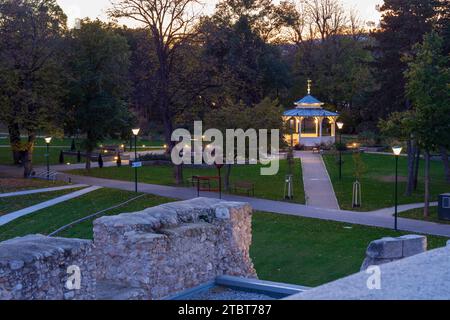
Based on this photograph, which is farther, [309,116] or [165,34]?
[309,116]

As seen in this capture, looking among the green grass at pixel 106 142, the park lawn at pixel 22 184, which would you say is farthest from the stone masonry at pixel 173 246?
the green grass at pixel 106 142

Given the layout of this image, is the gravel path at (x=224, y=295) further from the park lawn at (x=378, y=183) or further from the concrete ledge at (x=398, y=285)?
the park lawn at (x=378, y=183)

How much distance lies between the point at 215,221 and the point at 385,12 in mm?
21229

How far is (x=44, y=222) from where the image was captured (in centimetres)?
2288

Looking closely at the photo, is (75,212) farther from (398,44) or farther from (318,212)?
(398,44)

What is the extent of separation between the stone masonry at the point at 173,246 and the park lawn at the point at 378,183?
41.0 feet

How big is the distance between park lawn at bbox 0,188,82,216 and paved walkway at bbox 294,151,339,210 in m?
11.1

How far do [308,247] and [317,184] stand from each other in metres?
12.1

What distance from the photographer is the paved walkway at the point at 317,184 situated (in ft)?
81.7

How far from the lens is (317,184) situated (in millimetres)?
29953

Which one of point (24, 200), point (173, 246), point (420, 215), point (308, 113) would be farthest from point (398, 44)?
point (308, 113)
